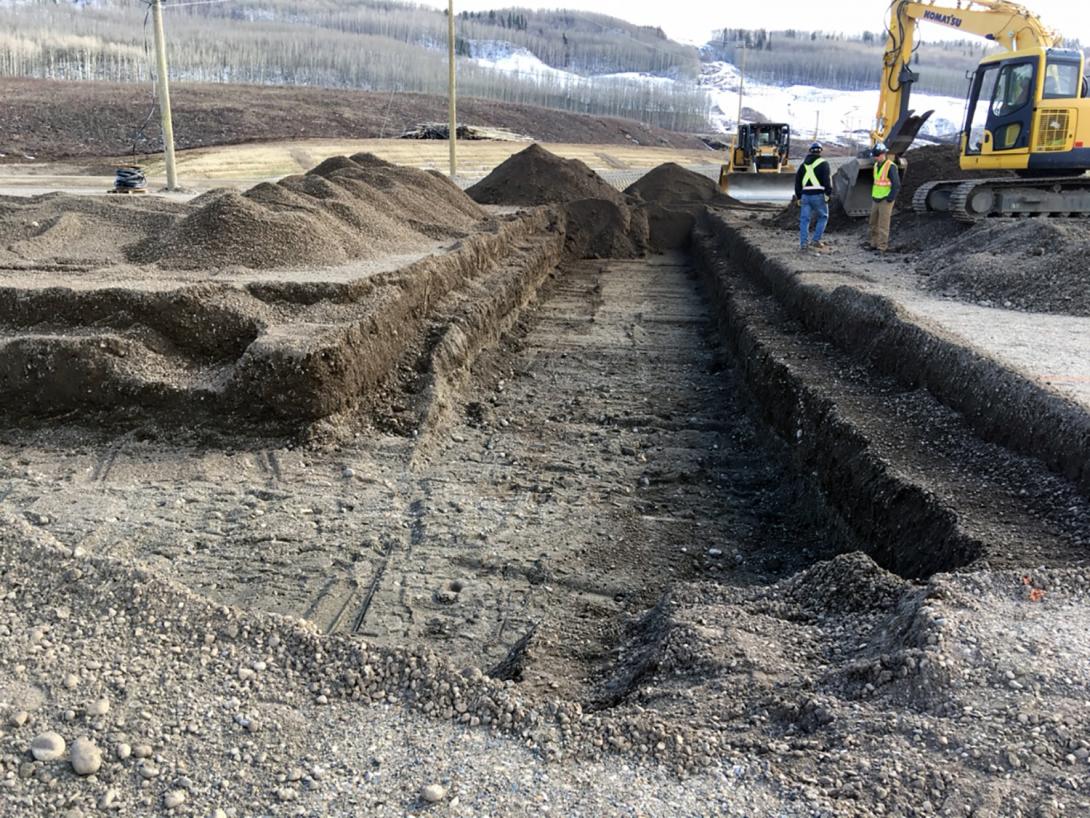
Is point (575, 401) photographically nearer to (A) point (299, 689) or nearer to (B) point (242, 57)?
(A) point (299, 689)

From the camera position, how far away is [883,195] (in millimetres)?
13602

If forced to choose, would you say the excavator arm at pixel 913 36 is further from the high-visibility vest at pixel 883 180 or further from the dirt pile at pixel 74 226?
the dirt pile at pixel 74 226

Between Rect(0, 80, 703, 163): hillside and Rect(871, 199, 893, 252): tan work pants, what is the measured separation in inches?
1122

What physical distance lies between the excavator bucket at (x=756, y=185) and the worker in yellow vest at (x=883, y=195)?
11.1 m

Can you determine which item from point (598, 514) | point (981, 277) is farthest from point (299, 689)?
point (981, 277)

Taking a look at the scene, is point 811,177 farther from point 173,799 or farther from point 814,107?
point 814,107

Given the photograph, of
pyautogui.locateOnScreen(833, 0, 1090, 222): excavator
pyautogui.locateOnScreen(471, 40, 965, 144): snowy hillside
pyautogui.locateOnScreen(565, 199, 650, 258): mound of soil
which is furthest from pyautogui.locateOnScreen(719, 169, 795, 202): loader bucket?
pyautogui.locateOnScreen(471, 40, 965, 144): snowy hillside

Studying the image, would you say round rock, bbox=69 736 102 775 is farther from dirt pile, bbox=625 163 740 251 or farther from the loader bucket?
the loader bucket

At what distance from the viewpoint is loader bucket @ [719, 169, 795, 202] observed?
2580 centimetres

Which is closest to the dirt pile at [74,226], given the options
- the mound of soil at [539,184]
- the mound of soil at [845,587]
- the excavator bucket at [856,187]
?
the mound of soil at [845,587]

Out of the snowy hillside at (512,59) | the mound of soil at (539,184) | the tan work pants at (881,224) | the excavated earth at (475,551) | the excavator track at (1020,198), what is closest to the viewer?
the excavated earth at (475,551)

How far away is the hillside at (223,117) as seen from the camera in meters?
35.3

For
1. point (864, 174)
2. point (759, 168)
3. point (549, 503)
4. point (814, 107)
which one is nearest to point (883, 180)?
point (864, 174)

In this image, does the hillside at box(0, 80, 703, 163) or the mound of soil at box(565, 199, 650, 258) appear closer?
the mound of soil at box(565, 199, 650, 258)
